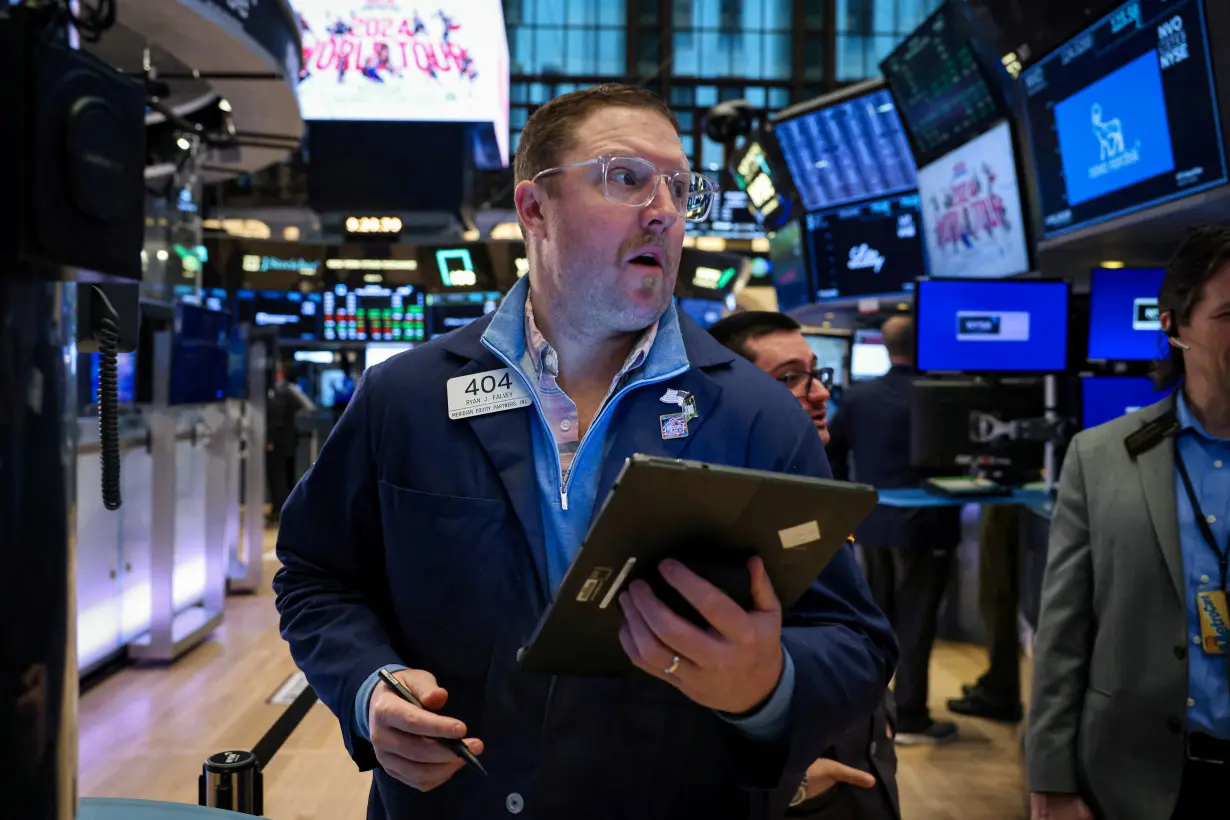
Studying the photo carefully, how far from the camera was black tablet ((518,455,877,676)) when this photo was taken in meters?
0.90

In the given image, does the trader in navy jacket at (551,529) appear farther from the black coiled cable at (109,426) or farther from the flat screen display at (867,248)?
the flat screen display at (867,248)

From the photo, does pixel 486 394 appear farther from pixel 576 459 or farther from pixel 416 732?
pixel 416 732

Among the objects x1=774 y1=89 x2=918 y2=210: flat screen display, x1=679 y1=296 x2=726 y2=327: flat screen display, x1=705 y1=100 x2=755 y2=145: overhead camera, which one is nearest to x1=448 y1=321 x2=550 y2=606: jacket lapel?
x1=774 y1=89 x2=918 y2=210: flat screen display

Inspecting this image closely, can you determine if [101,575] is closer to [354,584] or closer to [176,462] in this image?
[176,462]

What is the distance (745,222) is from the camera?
18.9 meters

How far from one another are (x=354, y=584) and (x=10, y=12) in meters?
0.96

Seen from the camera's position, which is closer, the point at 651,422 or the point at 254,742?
the point at 651,422

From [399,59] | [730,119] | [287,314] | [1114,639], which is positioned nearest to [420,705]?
[1114,639]

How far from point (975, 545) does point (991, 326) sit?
282cm

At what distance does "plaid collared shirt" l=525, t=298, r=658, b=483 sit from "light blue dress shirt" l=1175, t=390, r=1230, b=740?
1.24 m

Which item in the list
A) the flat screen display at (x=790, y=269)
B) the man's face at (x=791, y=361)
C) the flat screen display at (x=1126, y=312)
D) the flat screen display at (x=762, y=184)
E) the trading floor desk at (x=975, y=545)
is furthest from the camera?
the flat screen display at (x=762, y=184)

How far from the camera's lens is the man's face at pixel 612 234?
1.43 m

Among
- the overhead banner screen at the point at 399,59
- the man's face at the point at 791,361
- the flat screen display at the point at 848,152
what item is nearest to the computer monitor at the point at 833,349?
the flat screen display at the point at 848,152

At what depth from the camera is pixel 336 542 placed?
4.75 ft
